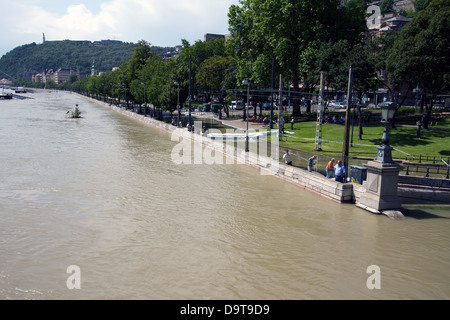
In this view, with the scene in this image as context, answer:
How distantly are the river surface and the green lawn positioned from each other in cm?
905

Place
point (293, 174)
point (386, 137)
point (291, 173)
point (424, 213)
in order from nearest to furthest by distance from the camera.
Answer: point (386, 137) → point (424, 213) → point (293, 174) → point (291, 173)

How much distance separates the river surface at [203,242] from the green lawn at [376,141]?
9053 millimetres

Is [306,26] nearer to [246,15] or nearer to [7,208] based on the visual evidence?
[246,15]

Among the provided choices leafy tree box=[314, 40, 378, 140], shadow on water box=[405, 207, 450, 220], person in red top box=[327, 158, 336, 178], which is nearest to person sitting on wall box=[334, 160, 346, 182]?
person in red top box=[327, 158, 336, 178]

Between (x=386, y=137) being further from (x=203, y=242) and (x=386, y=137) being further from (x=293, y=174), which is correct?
(x=203, y=242)

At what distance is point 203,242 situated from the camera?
1253 cm

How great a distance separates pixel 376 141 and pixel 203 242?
21715 mm

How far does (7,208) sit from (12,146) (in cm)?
1961

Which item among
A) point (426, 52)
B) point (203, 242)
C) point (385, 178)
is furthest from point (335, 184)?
point (426, 52)

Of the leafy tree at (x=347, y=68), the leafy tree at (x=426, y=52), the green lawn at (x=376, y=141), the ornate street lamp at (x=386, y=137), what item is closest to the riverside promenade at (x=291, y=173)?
the ornate street lamp at (x=386, y=137)

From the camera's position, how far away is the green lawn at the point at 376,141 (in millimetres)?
25522

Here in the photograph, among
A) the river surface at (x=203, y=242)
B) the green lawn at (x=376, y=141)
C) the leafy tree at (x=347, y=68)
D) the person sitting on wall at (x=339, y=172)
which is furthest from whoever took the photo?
the leafy tree at (x=347, y=68)

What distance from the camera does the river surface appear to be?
31.9 ft

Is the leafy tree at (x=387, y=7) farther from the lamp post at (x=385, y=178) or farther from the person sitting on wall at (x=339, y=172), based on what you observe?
the lamp post at (x=385, y=178)
